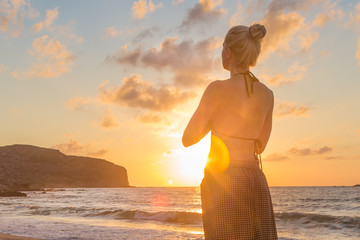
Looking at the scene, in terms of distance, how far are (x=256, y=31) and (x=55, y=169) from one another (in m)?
179

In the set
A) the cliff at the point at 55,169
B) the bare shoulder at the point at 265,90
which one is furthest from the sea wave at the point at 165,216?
the cliff at the point at 55,169

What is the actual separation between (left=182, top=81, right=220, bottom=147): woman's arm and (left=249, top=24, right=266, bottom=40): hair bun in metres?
0.31

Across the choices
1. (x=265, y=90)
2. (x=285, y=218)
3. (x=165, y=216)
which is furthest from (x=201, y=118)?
(x=285, y=218)

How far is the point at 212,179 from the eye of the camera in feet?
5.49

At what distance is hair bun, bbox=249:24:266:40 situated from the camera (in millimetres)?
1689

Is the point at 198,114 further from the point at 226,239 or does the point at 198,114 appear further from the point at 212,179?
the point at 226,239

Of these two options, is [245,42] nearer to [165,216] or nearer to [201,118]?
[201,118]

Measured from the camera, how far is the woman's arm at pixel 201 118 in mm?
1665

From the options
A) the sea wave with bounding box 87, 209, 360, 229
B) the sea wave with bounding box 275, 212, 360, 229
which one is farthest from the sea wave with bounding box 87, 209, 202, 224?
the sea wave with bounding box 275, 212, 360, 229

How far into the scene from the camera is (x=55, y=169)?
167 m

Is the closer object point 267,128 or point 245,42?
point 245,42

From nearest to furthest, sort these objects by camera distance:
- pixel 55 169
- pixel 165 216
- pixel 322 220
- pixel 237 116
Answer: pixel 237 116 < pixel 322 220 < pixel 165 216 < pixel 55 169

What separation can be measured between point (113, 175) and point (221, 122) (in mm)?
197105

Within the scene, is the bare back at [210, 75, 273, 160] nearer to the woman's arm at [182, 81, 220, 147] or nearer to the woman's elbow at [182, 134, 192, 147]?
the woman's arm at [182, 81, 220, 147]
